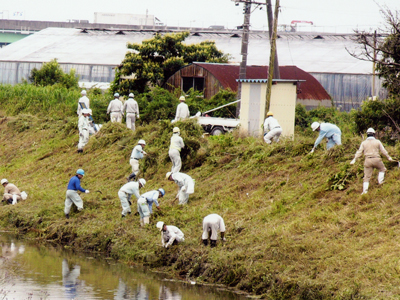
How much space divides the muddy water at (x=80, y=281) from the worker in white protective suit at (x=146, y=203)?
159 centimetres

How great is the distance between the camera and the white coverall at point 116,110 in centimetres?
2902

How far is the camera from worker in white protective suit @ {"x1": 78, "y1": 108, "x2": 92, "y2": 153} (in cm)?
2709

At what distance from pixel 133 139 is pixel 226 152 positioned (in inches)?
227

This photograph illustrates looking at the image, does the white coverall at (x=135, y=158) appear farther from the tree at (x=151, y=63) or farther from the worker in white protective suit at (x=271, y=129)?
the tree at (x=151, y=63)

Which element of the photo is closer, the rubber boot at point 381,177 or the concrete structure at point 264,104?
the rubber boot at point 381,177

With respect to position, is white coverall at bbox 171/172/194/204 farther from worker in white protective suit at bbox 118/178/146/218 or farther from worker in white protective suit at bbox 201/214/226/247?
worker in white protective suit at bbox 201/214/226/247

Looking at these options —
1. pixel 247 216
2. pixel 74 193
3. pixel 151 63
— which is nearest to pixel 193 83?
pixel 151 63

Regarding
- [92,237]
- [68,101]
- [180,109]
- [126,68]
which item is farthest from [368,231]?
[68,101]

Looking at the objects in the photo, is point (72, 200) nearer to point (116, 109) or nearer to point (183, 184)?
point (183, 184)

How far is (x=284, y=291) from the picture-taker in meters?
13.4

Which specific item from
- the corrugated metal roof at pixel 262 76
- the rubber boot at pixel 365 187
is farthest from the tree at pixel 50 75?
the rubber boot at pixel 365 187

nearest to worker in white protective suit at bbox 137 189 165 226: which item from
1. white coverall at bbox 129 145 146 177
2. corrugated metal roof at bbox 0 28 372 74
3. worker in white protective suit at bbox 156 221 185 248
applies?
worker in white protective suit at bbox 156 221 185 248

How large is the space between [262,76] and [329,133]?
16455 millimetres

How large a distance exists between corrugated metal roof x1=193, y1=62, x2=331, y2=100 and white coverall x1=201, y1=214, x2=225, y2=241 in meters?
18.1
